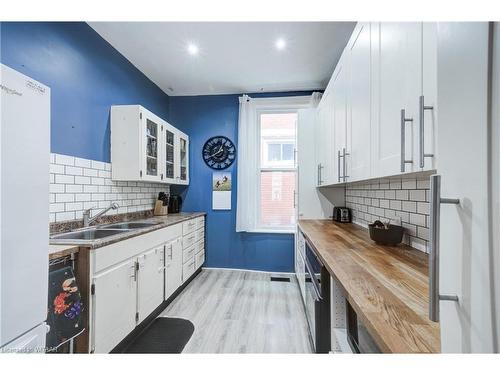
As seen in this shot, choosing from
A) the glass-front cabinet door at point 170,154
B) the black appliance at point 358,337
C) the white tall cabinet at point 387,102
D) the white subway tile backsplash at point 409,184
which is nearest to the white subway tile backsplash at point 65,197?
the glass-front cabinet door at point 170,154

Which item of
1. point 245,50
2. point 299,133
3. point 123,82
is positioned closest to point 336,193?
point 299,133

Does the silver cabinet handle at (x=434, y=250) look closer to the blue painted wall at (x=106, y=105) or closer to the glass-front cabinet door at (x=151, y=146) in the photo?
the blue painted wall at (x=106, y=105)

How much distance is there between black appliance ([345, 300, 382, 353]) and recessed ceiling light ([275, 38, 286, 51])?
2.46 meters

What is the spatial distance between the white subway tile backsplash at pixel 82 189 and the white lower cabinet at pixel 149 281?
0.69 m

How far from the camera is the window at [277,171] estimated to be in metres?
3.69

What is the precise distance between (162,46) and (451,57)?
2754 millimetres

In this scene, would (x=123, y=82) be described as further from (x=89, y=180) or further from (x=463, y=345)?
(x=463, y=345)

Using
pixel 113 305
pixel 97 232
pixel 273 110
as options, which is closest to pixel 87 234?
pixel 97 232

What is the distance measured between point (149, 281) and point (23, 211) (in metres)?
1.45

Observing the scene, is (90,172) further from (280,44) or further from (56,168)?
(280,44)

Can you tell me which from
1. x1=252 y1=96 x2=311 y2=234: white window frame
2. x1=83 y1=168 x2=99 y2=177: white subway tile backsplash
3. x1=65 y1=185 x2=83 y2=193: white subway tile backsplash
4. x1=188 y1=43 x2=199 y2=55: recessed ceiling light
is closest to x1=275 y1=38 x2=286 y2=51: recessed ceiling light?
x1=188 y1=43 x2=199 y2=55: recessed ceiling light

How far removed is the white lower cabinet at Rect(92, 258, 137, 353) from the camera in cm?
148

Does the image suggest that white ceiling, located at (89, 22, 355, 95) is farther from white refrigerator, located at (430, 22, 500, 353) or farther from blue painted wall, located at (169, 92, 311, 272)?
white refrigerator, located at (430, 22, 500, 353)

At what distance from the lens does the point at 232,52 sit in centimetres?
259
